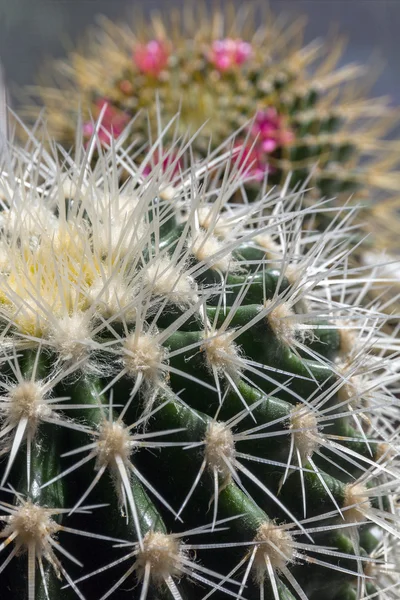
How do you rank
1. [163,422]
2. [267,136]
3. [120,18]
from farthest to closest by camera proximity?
1. [120,18]
2. [267,136]
3. [163,422]

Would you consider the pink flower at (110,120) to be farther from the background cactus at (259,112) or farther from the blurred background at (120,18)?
the blurred background at (120,18)

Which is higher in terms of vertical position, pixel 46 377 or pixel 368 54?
pixel 368 54

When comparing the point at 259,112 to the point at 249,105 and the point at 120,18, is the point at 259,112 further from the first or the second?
the point at 120,18

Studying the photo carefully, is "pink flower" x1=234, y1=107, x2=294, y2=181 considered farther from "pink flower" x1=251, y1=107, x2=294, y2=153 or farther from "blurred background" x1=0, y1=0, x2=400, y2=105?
"blurred background" x1=0, y1=0, x2=400, y2=105

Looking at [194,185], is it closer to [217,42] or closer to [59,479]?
[59,479]

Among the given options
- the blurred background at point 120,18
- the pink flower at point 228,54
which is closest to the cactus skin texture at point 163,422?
the pink flower at point 228,54

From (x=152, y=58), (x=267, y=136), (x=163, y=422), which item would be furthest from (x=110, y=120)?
(x=163, y=422)

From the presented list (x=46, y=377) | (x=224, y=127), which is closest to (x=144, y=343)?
(x=46, y=377)
